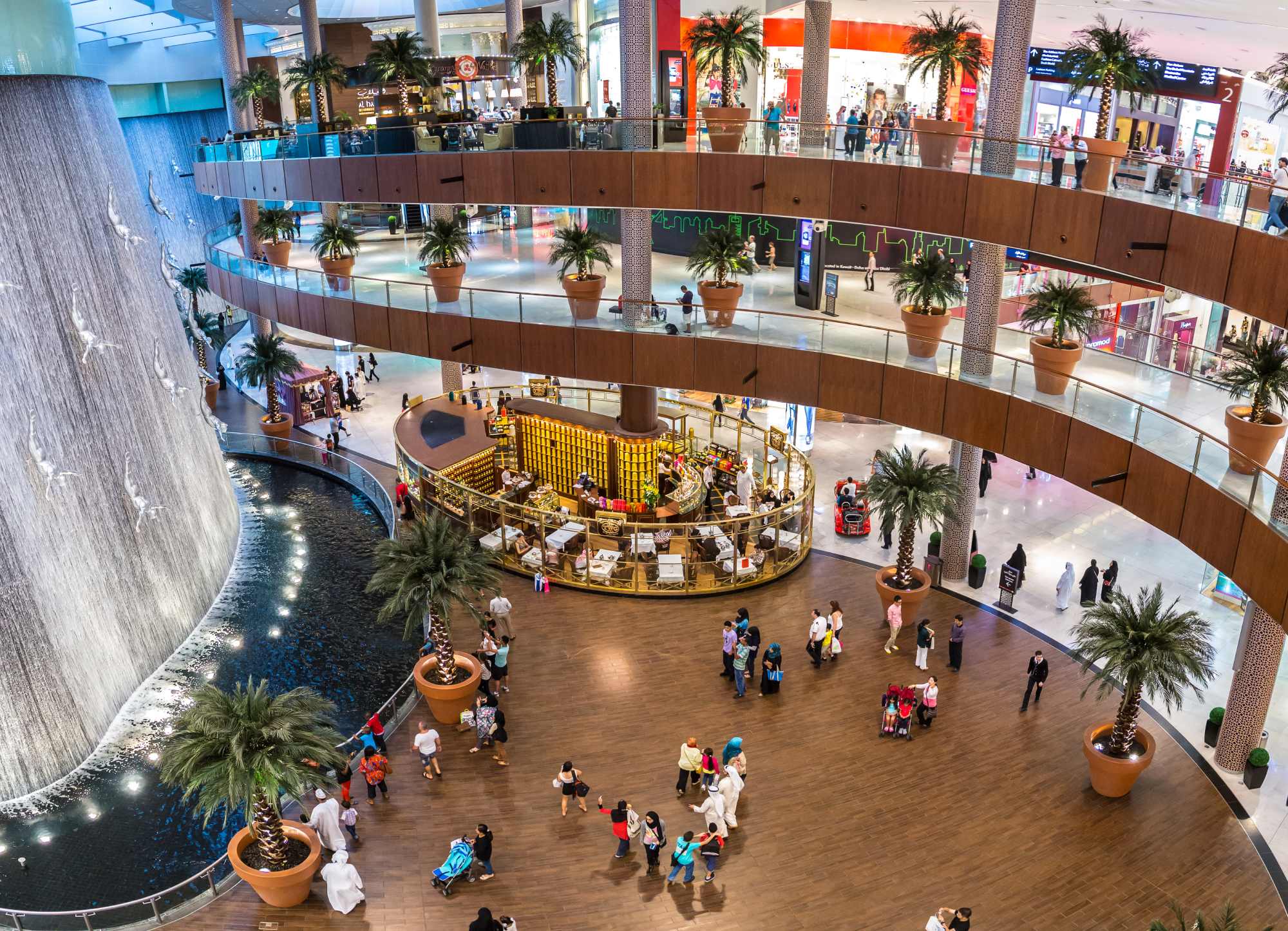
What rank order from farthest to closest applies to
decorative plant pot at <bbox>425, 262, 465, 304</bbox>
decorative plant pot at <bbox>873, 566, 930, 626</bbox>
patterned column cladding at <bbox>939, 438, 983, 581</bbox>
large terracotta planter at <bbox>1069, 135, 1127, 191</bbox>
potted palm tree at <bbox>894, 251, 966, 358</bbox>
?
decorative plant pot at <bbox>425, 262, 465, 304</bbox> < patterned column cladding at <bbox>939, 438, 983, 581</bbox> < decorative plant pot at <bbox>873, 566, 930, 626</bbox> < potted palm tree at <bbox>894, 251, 966, 358</bbox> < large terracotta planter at <bbox>1069, 135, 1127, 191</bbox>

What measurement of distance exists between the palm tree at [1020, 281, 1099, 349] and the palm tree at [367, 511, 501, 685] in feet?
34.1

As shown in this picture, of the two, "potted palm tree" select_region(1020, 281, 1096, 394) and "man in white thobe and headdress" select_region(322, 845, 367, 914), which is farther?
"potted palm tree" select_region(1020, 281, 1096, 394)

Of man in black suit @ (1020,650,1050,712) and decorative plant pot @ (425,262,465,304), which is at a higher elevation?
decorative plant pot @ (425,262,465,304)

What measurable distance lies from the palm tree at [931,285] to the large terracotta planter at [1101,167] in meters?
3.58

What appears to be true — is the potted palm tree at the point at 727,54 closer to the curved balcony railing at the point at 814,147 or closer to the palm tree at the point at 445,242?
the curved balcony railing at the point at 814,147

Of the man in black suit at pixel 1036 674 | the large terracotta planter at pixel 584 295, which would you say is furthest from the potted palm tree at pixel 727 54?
the man in black suit at pixel 1036 674

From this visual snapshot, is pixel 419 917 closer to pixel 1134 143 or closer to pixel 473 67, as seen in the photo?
pixel 1134 143

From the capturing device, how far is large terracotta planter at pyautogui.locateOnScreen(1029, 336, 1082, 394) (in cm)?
1681

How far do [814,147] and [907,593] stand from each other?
29.3 feet

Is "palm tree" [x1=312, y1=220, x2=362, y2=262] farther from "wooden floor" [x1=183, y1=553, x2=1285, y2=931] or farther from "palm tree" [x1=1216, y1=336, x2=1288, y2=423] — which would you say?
"palm tree" [x1=1216, y1=336, x2=1288, y2=423]

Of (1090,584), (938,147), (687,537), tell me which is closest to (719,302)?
(687,537)

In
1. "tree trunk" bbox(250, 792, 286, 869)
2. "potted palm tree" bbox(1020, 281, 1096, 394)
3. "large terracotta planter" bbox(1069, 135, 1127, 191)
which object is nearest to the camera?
"tree trunk" bbox(250, 792, 286, 869)

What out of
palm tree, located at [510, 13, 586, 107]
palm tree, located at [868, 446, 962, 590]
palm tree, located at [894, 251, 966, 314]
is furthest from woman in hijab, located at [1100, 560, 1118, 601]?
palm tree, located at [510, 13, 586, 107]

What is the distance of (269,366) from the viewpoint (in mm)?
30062
